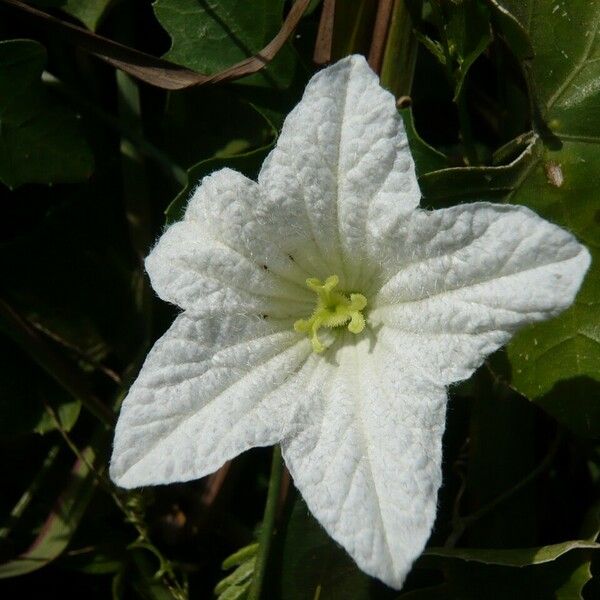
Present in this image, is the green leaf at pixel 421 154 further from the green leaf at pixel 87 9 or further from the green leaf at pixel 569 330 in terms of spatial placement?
the green leaf at pixel 87 9

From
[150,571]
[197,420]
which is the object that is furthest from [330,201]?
[150,571]

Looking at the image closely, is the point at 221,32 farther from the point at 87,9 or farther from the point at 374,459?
the point at 374,459

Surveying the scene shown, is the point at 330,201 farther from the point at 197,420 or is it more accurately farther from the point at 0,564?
the point at 0,564

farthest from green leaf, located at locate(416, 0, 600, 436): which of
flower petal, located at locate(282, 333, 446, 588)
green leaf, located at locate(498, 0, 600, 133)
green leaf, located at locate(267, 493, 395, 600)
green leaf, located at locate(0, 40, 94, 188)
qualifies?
green leaf, located at locate(0, 40, 94, 188)

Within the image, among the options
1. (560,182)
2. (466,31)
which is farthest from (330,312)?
(466,31)

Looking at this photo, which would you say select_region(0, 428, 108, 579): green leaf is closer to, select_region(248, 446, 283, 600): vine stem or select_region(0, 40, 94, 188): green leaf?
select_region(248, 446, 283, 600): vine stem

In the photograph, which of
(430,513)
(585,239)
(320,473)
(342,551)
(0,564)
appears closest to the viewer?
(430,513)
